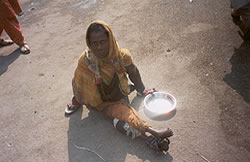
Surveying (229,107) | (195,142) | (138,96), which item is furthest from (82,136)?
(229,107)

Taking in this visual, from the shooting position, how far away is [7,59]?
4.44 metres

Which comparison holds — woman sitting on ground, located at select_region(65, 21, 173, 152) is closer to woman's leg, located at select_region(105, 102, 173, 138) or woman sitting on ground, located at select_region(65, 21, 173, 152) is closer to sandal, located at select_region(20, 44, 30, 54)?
woman's leg, located at select_region(105, 102, 173, 138)

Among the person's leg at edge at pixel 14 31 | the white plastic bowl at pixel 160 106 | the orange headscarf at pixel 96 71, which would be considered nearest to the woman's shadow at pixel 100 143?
the orange headscarf at pixel 96 71

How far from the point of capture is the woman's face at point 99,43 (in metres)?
2.19

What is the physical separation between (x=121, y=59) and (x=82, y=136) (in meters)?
1.06

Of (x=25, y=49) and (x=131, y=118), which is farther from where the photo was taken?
(x=25, y=49)

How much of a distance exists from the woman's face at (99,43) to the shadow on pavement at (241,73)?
68.8 inches

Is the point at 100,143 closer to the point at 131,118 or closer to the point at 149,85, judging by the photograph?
the point at 131,118

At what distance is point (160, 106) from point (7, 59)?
344cm

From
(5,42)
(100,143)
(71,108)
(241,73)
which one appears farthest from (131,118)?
(5,42)

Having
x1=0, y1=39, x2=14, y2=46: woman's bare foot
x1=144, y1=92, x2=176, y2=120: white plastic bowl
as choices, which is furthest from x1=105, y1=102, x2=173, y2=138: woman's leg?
x1=0, y1=39, x2=14, y2=46: woman's bare foot

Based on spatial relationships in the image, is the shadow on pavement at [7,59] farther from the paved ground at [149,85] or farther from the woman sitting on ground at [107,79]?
the woman sitting on ground at [107,79]

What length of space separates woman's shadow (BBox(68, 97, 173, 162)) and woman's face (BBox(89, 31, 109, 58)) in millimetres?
911

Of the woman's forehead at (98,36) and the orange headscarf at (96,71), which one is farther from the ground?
the woman's forehead at (98,36)
